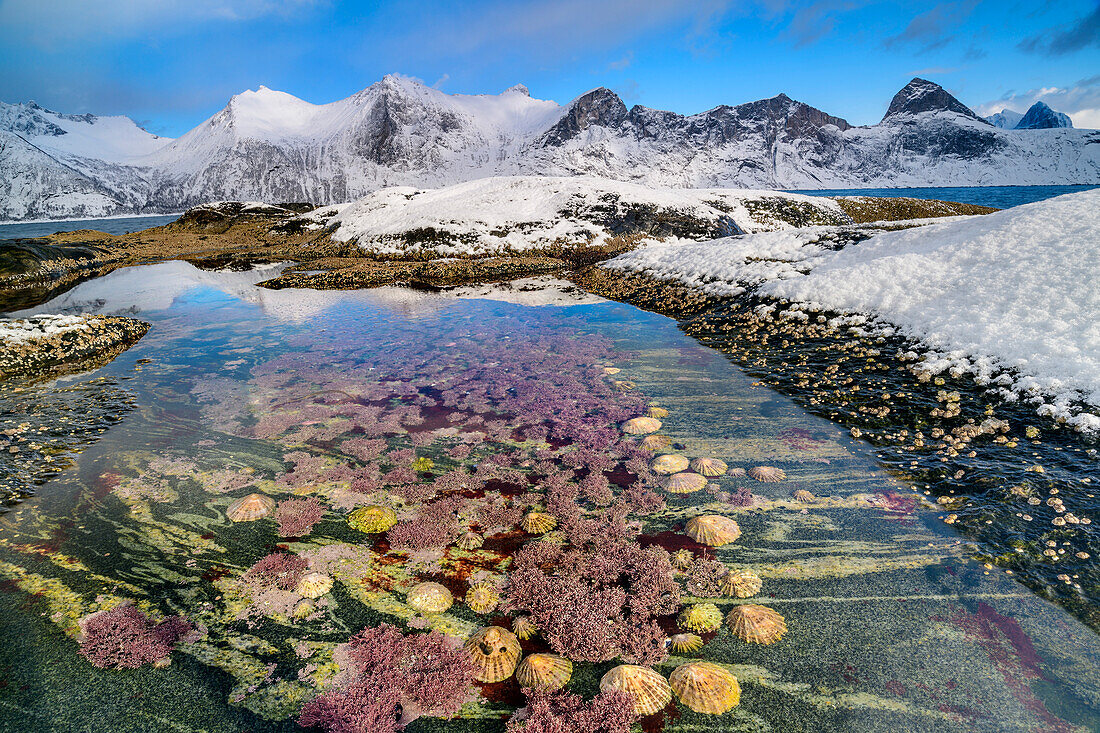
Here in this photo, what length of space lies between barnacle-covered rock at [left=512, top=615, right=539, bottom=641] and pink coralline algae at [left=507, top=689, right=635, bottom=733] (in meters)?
0.77

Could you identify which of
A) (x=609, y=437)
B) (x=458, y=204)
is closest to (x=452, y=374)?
(x=609, y=437)

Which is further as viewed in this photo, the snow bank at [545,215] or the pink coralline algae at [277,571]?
the snow bank at [545,215]

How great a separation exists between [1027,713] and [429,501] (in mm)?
7711

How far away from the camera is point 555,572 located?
6.06 metres

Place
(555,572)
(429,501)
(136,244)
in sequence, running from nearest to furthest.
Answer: (555,572), (429,501), (136,244)

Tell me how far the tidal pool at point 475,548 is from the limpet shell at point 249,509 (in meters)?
0.19

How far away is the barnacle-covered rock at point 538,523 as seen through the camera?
6953 millimetres

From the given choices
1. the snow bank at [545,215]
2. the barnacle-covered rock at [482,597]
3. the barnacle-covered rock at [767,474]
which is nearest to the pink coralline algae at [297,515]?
the barnacle-covered rock at [482,597]

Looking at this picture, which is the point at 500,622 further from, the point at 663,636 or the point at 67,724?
the point at 67,724

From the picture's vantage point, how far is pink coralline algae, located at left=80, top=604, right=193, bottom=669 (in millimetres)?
4809

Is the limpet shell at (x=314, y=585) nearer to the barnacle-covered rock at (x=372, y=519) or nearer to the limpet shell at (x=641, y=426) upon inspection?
the barnacle-covered rock at (x=372, y=519)

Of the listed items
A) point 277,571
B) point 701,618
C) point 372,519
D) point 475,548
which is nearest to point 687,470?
point 701,618

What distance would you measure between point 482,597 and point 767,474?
221 inches

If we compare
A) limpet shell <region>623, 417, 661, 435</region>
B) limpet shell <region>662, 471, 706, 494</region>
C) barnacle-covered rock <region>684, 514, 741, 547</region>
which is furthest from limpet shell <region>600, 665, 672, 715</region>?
limpet shell <region>623, 417, 661, 435</region>
